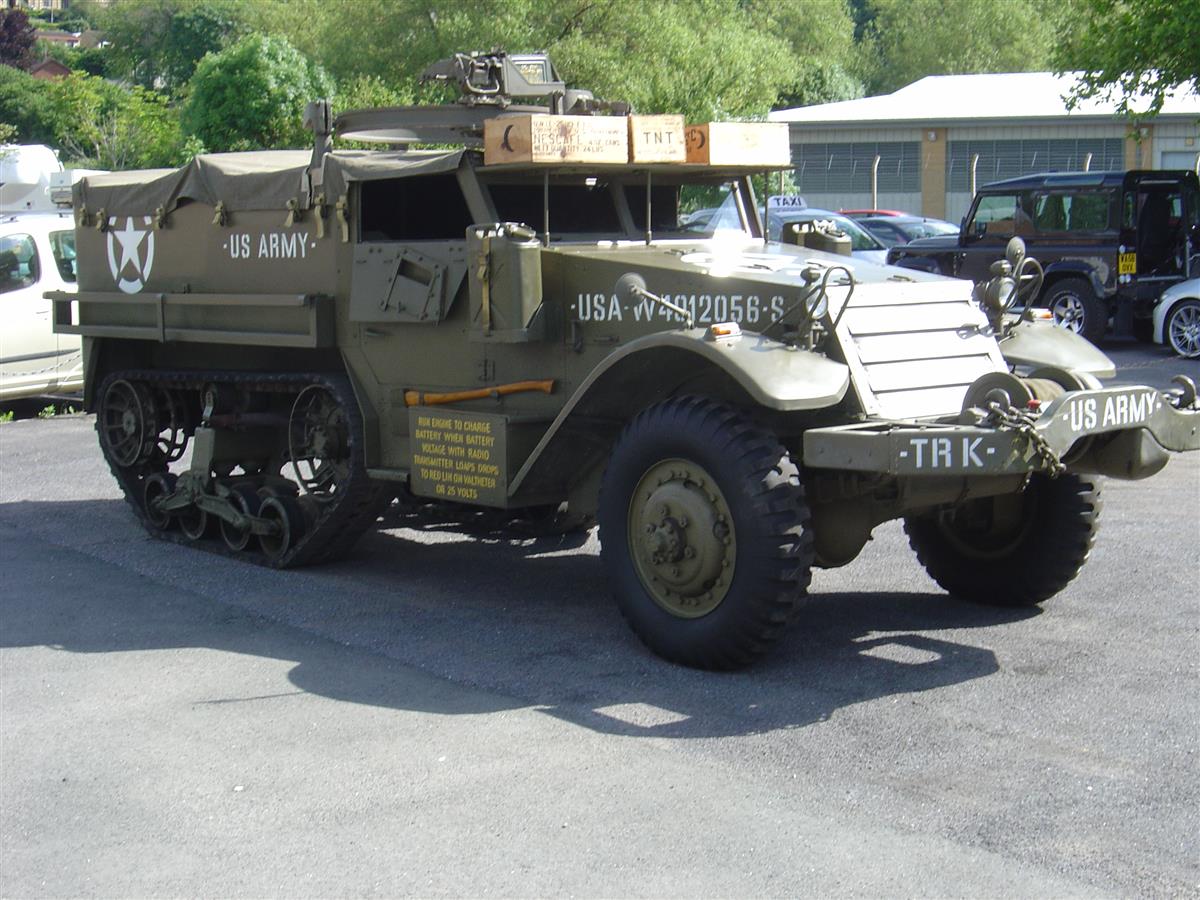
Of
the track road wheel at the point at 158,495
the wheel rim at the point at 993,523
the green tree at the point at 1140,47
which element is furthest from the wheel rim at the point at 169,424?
the green tree at the point at 1140,47

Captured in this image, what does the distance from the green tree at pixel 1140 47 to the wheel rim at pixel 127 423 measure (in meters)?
10.6

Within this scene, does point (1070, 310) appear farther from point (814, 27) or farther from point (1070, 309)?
point (814, 27)

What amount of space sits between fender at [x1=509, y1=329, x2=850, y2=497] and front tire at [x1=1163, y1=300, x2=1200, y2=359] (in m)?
11.7

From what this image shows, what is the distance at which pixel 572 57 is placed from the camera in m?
21.9

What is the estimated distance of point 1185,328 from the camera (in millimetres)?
17016

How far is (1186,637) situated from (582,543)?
3.30 meters

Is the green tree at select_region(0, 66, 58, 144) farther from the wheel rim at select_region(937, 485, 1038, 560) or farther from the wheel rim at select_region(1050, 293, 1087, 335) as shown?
the wheel rim at select_region(937, 485, 1038, 560)

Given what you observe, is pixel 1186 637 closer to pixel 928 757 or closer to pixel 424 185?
pixel 928 757

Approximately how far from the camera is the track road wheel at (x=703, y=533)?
19.2 ft

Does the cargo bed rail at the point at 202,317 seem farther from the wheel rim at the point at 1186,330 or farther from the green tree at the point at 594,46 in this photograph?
the green tree at the point at 594,46

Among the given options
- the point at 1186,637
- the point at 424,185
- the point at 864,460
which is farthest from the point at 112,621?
the point at 1186,637

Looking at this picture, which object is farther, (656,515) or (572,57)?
(572,57)

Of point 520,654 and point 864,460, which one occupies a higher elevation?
point 864,460

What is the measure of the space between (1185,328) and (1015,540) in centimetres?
1091
